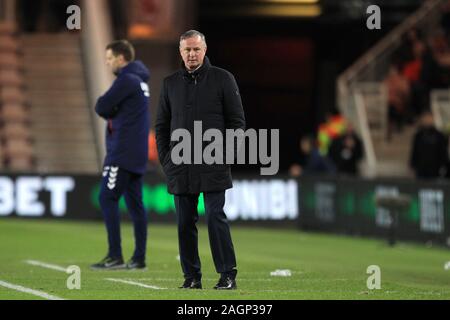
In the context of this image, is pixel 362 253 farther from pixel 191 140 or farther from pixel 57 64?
pixel 57 64

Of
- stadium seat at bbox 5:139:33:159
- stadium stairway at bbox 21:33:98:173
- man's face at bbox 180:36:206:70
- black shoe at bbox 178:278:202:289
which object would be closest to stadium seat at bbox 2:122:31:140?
stadium seat at bbox 5:139:33:159

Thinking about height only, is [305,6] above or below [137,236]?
above

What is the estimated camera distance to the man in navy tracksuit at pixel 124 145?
47.6 feet

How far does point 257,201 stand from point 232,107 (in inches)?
572

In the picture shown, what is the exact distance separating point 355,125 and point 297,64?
40.9 feet

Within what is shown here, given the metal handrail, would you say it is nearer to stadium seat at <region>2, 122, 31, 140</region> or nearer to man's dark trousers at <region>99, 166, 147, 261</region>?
stadium seat at <region>2, 122, 31, 140</region>

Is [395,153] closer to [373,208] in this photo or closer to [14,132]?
[373,208]

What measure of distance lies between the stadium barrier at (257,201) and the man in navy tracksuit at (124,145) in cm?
951

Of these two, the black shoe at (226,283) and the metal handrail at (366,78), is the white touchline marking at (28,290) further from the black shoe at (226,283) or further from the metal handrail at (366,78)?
the metal handrail at (366,78)

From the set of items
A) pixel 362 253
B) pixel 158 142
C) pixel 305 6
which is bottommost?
pixel 362 253

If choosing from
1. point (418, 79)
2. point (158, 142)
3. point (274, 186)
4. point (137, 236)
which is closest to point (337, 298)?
point (158, 142)

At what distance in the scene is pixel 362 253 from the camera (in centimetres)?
2014

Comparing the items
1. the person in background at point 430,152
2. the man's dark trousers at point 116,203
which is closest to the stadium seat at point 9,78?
the person in background at point 430,152
